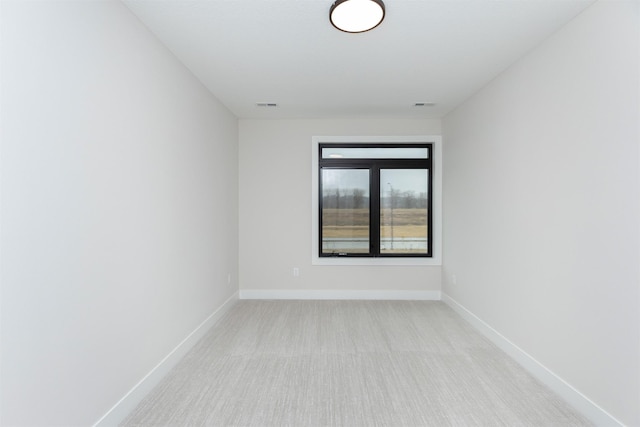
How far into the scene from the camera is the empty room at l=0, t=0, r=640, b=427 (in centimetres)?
159

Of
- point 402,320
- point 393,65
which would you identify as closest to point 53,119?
point 393,65

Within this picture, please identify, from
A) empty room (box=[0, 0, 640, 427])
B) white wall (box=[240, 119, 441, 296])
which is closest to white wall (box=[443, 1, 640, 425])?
empty room (box=[0, 0, 640, 427])

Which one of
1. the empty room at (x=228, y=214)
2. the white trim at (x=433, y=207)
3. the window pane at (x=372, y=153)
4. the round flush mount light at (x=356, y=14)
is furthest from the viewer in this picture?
the window pane at (x=372, y=153)

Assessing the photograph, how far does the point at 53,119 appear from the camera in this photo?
1.59 metres

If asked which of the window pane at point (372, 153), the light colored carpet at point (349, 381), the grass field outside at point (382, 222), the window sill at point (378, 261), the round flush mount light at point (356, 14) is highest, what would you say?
the round flush mount light at point (356, 14)

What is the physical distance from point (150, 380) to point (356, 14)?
2.90m

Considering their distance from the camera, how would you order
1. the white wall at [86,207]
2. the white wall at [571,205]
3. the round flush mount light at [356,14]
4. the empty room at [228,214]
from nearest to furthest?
the white wall at [86,207] < the empty room at [228,214] < the white wall at [571,205] < the round flush mount light at [356,14]

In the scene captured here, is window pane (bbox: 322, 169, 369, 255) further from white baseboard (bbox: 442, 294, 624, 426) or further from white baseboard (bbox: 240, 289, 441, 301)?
white baseboard (bbox: 442, 294, 624, 426)

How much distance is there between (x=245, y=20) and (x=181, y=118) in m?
1.11

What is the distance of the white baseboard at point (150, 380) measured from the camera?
2.02m

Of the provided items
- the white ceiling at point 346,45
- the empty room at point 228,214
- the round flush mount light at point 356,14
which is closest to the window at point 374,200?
the empty room at point 228,214

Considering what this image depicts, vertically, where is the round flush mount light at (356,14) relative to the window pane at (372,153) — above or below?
above

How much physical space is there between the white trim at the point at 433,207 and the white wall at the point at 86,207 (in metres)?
2.17

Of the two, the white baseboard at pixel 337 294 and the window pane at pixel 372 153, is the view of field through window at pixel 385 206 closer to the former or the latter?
the window pane at pixel 372 153
